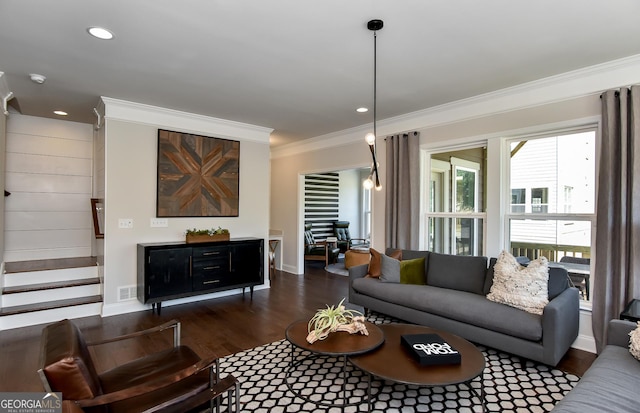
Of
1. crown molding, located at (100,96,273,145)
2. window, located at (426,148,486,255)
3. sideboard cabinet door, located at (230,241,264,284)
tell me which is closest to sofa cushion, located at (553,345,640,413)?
window, located at (426,148,486,255)

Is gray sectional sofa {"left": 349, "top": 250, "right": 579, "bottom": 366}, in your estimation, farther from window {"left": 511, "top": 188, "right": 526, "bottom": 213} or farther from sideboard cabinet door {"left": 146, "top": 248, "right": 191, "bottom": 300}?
sideboard cabinet door {"left": 146, "top": 248, "right": 191, "bottom": 300}

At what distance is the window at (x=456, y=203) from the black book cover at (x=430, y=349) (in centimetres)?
217

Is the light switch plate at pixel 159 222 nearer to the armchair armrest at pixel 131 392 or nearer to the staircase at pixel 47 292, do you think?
the staircase at pixel 47 292

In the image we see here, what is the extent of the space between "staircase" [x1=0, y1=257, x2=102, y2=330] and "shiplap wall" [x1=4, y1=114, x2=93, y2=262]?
17.2 inches

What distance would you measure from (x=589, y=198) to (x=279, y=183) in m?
5.44

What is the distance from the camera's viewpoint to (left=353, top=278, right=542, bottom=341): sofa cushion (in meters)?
2.84

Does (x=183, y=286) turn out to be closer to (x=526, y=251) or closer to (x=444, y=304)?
(x=444, y=304)

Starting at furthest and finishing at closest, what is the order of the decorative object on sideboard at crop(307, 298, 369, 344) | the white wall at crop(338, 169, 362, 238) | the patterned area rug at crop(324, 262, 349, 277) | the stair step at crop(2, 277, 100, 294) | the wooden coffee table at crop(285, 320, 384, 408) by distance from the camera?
the white wall at crop(338, 169, 362, 238)
the patterned area rug at crop(324, 262, 349, 277)
the stair step at crop(2, 277, 100, 294)
the decorative object on sideboard at crop(307, 298, 369, 344)
the wooden coffee table at crop(285, 320, 384, 408)

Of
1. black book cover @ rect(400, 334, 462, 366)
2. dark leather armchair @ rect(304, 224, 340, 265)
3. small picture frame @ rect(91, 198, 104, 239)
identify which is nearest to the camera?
black book cover @ rect(400, 334, 462, 366)

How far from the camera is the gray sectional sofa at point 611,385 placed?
1.58 meters

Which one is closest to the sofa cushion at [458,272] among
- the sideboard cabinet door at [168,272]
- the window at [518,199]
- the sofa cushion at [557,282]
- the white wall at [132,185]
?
the sofa cushion at [557,282]

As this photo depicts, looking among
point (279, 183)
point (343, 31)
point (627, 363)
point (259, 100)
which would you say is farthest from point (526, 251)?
point (279, 183)

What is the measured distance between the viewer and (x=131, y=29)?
253cm

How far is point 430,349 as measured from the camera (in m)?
2.33
